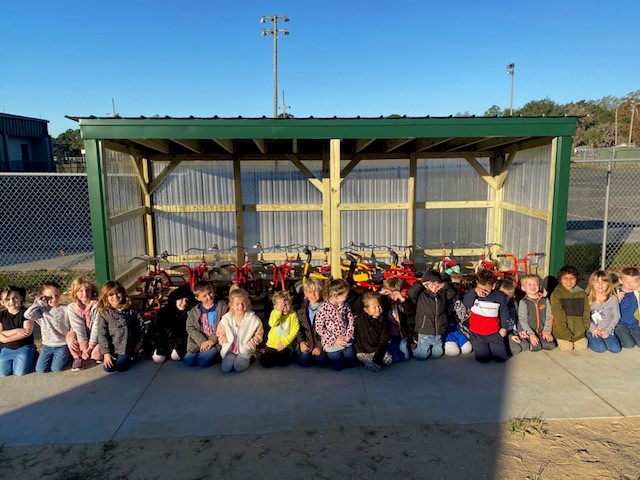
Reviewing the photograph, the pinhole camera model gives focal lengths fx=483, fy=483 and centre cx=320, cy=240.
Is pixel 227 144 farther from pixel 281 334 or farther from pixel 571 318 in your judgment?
pixel 571 318

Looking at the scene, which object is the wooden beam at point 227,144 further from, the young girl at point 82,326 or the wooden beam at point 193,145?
the young girl at point 82,326

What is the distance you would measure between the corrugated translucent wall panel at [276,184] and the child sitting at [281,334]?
349cm

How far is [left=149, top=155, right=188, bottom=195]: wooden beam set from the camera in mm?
7785

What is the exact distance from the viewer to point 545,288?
6.08 meters

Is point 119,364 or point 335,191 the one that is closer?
point 119,364

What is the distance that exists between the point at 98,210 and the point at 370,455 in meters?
4.11

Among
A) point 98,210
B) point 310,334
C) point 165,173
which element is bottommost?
point 310,334

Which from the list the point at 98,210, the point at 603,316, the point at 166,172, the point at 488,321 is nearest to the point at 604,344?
the point at 603,316

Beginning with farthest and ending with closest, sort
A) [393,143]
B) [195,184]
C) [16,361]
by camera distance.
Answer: [195,184] → [393,143] → [16,361]

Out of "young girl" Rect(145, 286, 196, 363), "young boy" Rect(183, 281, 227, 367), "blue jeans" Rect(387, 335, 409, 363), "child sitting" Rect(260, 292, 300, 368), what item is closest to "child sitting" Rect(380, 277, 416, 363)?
"blue jeans" Rect(387, 335, 409, 363)

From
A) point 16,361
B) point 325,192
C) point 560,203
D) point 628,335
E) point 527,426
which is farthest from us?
point 325,192

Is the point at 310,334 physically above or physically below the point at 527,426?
above

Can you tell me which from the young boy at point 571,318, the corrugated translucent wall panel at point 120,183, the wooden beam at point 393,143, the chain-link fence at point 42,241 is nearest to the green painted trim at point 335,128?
the corrugated translucent wall panel at point 120,183

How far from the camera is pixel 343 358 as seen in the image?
4727mm
